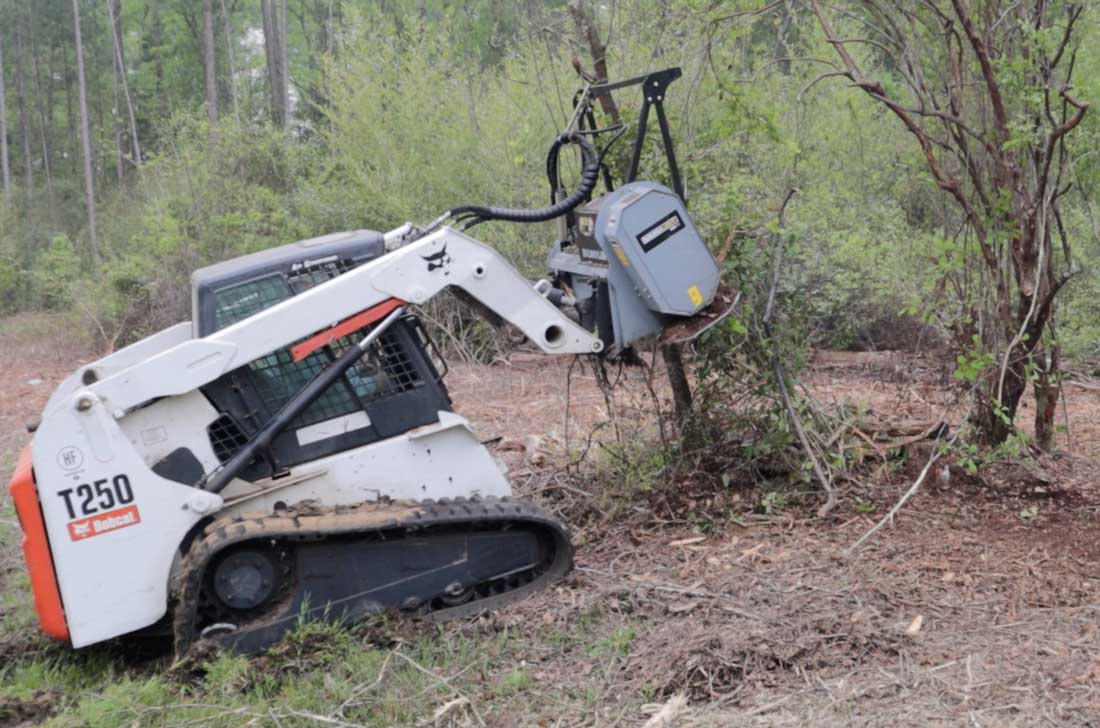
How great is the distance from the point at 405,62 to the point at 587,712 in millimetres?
13519

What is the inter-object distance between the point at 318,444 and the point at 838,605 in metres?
2.41

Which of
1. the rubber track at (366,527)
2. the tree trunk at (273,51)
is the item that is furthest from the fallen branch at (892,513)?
the tree trunk at (273,51)

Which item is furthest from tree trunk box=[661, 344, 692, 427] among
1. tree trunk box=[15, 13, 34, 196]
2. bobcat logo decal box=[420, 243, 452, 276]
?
tree trunk box=[15, 13, 34, 196]

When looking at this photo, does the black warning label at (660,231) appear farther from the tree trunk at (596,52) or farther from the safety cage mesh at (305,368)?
the safety cage mesh at (305,368)

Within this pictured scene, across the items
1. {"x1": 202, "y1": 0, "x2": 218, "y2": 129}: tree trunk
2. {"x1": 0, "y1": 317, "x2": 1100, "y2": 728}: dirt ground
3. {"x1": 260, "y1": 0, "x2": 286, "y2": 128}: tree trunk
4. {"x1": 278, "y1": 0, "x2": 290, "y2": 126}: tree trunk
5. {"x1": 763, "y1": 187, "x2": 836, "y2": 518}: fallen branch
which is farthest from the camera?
{"x1": 260, "y1": 0, "x2": 286, "y2": 128}: tree trunk

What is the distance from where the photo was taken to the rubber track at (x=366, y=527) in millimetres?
4586

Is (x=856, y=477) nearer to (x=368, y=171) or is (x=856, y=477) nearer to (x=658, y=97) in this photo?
(x=658, y=97)

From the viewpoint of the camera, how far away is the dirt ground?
392 cm

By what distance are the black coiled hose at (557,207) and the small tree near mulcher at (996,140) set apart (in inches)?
51.9

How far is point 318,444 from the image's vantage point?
16.8 ft

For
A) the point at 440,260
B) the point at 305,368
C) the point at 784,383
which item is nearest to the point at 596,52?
the point at 440,260

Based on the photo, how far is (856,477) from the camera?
618cm

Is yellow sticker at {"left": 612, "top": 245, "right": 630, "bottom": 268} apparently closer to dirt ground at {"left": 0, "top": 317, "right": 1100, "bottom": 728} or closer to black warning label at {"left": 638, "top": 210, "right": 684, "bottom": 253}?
black warning label at {"left": 638, "top": 210, "right": 684, "bottom": 253}

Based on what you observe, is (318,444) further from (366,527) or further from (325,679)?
(325,679)
